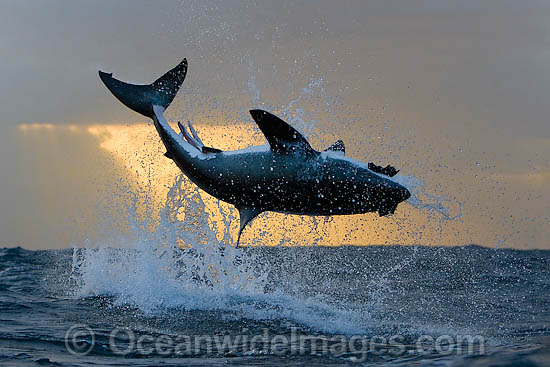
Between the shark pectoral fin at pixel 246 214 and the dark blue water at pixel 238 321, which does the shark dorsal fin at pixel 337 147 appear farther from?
the dark blue water at pixel 238 321

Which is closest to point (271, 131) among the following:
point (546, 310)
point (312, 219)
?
point (312, 219)

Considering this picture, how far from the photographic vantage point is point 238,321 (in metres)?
11.8

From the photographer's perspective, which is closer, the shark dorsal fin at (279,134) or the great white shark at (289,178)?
the shark dorsal fin at (279,134)

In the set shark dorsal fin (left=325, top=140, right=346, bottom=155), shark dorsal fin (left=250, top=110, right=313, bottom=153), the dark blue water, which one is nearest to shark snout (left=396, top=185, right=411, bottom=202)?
shark dorsal fin (left=325, top=140, right=346, bottom=155)

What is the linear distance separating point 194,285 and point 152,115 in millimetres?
4815

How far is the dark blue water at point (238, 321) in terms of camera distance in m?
9.41

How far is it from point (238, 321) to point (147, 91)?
4773mm

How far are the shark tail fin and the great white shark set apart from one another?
1691 millimetres

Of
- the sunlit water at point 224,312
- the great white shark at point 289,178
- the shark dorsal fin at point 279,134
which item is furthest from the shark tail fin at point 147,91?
the shark dorsal fin at point 279,134

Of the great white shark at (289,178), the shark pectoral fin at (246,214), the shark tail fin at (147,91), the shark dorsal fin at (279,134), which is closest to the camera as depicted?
the shark dorsal fin at (279,134)

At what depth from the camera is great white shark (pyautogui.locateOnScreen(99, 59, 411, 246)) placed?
9641mm

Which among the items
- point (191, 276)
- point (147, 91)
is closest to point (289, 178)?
point (147, 91)

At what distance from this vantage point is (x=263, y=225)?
1286 cm

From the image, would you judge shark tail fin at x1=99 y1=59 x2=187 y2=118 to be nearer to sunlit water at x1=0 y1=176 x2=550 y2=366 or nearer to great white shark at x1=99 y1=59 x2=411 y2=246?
great white shark at x1=99 y1=59 x2=411 y2=246
